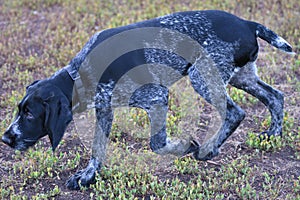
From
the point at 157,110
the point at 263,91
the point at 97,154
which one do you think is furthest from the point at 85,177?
the point at 263,91

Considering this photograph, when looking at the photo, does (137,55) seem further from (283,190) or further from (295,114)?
(295,114)

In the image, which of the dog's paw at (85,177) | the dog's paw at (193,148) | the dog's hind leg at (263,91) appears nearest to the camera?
the dog's paw at (85,177)

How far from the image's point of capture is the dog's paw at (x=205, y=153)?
521cm

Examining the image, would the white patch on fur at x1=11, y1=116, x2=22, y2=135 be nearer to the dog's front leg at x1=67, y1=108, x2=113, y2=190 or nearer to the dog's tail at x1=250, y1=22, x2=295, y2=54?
the dog's front leg at x1=67, y1=108, x2=113, y2=190

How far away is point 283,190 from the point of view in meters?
4.71

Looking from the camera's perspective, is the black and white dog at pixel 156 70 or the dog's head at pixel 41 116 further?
the black and white dog at pixel 156 70

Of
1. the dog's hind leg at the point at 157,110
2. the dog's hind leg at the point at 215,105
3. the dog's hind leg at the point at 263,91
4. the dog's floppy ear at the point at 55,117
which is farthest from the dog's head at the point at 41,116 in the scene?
the dog's hind leg at the point at 263,91

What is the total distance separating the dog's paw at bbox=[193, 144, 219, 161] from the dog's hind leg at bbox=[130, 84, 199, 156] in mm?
235

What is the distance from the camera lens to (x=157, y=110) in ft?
16.0

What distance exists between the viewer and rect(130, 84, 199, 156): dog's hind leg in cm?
486

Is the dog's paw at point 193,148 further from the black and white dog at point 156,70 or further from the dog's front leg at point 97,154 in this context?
the dog's front leg at point 97,154

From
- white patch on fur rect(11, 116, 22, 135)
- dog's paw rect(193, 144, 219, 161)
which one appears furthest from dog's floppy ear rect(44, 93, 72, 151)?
dog's paw rect(193, 144, 219, 161)

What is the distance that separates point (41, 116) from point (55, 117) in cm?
16

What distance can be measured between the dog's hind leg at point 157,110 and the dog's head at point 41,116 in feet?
2.37
